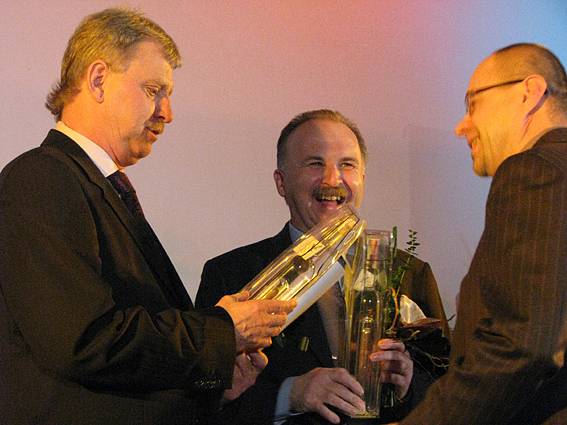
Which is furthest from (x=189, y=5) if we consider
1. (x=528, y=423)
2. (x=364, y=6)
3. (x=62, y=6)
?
(x=528, y=423)

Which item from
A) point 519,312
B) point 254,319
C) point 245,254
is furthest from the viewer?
point 245,254

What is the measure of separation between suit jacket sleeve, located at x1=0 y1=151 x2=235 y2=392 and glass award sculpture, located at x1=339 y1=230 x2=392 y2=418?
0.46m

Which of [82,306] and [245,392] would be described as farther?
[245,392]

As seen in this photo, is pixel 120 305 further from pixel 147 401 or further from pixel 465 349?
pixel 465 349

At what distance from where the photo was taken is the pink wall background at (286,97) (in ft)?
9.77

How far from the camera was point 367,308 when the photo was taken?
2.31 meters

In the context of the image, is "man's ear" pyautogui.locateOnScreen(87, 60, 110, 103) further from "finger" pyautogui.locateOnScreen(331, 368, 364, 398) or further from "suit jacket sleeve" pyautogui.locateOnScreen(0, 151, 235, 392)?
"finger" pyautogui.locateOnScreen(331, 368, 364, 398)

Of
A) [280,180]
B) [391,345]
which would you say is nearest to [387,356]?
[391,345]

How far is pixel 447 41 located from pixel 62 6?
6.33ft

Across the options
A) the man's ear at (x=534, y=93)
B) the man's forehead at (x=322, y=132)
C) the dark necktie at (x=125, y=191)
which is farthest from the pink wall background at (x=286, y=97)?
the man's ear at (x=534, y=93)

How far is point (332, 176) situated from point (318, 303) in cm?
53

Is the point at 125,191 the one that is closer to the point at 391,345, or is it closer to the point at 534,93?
the point at 391,345

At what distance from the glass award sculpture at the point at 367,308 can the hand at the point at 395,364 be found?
0.07ft

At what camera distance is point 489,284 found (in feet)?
5.93
